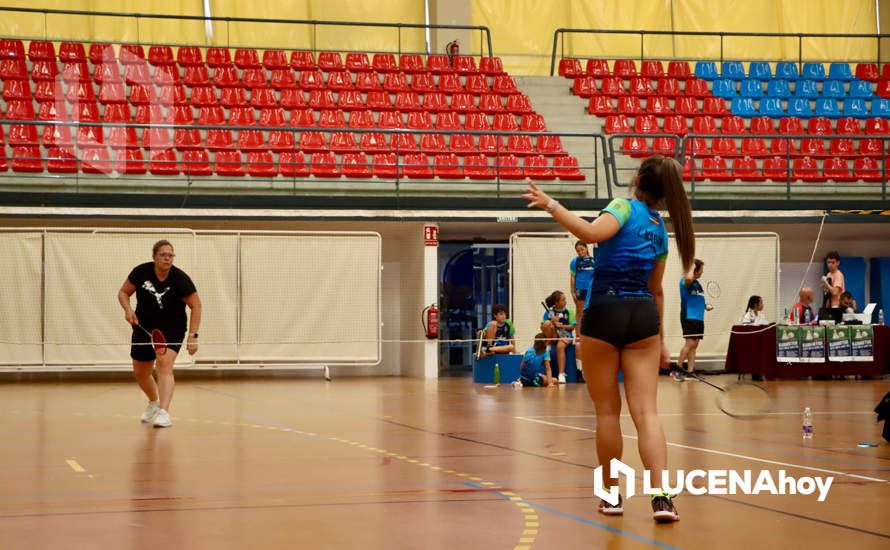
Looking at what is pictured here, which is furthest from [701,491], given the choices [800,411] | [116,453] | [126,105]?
Answer: [126,105]

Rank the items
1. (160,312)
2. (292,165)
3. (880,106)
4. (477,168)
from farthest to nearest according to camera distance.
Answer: (880,106) → (477,168) → (292,165) → (160,312)

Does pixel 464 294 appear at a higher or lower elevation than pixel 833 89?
lower

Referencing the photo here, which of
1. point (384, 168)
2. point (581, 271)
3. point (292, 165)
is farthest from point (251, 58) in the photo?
point (581, 271)

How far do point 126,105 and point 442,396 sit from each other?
1102 cm

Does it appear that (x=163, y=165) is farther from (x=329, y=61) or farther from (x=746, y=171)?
(x=746, y=171)

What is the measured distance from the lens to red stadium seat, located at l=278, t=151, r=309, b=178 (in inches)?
843

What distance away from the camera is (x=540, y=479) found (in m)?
7.52

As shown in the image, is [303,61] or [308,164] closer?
[308,164]

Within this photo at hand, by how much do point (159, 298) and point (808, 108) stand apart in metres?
19.7

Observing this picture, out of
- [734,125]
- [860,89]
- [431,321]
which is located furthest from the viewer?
[860,89]

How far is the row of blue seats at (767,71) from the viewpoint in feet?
90.7

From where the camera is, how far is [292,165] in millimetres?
21875

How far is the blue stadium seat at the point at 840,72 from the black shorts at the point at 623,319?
24.0 metres

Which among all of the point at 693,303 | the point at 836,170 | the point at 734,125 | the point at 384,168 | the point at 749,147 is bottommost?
the point at 693,303
